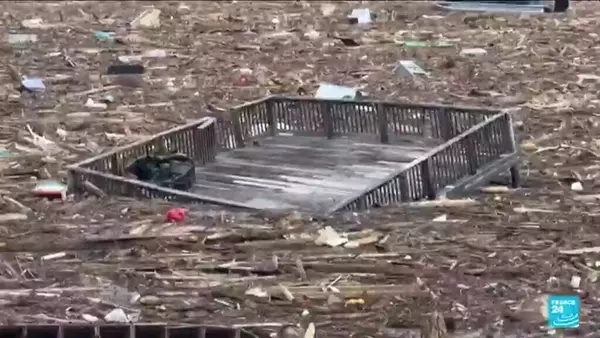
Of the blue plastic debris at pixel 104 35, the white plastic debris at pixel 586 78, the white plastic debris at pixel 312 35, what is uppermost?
the blue plastic debris at pixel 104 35

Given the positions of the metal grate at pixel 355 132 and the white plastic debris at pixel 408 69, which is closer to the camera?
the metal grate at pixel 355 132

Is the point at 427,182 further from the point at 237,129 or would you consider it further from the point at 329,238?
the point at 237,129

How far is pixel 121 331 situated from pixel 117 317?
0.38 feet

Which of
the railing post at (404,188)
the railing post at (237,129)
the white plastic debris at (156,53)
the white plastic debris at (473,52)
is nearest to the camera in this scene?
the railing post at (404,188)

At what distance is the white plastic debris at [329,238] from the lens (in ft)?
15.1

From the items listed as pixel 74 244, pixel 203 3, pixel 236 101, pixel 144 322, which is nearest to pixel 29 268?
pixel 74 244

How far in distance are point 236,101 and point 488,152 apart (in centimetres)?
242

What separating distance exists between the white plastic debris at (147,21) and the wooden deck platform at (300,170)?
16.0 ft

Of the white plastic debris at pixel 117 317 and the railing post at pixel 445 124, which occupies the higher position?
the railing post at pixel 445 124

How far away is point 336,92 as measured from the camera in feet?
26.4

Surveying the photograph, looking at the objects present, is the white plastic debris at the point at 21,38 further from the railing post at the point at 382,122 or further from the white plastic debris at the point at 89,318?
the white plastic debris at the point at 89,318

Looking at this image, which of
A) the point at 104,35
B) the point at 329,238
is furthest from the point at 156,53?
the point at 329,238

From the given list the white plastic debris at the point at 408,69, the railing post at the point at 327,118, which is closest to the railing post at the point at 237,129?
the railing post at the point at 327,118

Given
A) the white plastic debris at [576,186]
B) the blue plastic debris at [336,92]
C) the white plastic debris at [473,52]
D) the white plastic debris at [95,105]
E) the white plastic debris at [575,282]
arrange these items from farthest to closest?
1. the white plastic debris at [473,52]
2. the blue plastic debris at [336,92]
3. the white plastic debris at [95,105]
4. the white plastic debris at [576,186]
5. the white plastic debris at [575,282]
